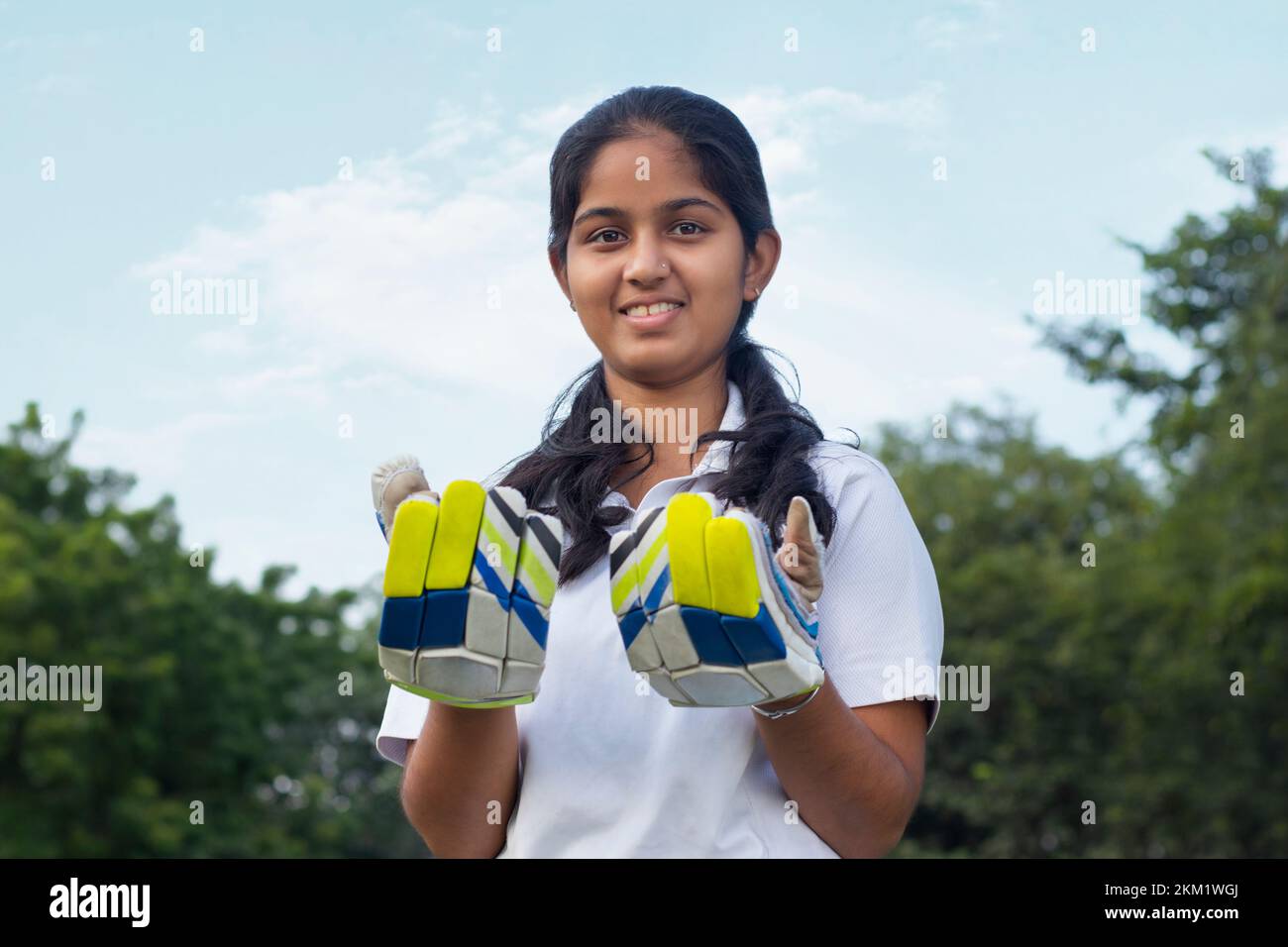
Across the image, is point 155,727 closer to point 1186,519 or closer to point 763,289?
point 1186,519

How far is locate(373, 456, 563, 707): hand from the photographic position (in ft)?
6.22

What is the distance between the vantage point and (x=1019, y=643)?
2402cm

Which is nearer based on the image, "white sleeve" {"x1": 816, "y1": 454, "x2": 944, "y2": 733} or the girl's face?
"white sleeve" {"x1": 816, "y1": 454, "x2": 944, "y2": 733}

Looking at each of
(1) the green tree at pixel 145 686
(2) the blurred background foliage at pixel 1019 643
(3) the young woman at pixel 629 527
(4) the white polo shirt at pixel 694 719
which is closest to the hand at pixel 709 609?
(3) the young woman at pixel 629 527

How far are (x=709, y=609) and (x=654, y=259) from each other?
698mm

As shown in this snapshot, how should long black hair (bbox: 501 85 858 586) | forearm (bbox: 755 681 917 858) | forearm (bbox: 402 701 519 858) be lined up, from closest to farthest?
forearm (bbox: 755 681 917 858) → forearm (bbox: 402 701 519 858) → long black hair (bbox: 501 85 858 586)

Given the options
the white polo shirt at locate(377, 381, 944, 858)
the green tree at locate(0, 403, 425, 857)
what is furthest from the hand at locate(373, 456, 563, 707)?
the green tree at locate(0, 403, 425, 857)

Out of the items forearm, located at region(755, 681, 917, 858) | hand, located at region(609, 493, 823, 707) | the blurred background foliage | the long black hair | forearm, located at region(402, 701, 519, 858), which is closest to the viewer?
hand, located at region(609, 493, 823, 707)

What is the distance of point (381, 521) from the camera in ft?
6.81

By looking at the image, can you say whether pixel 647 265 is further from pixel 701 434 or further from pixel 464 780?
pixel 464 780

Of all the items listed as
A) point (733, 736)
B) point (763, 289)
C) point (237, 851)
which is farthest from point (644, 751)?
point (237, 851)

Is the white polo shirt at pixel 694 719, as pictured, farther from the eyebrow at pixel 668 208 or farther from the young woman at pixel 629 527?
the eyebrow at pixel 668 208

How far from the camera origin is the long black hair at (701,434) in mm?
2330

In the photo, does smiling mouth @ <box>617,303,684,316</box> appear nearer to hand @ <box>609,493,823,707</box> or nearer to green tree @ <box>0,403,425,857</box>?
hand @ <box>609,493,823,707</box>
